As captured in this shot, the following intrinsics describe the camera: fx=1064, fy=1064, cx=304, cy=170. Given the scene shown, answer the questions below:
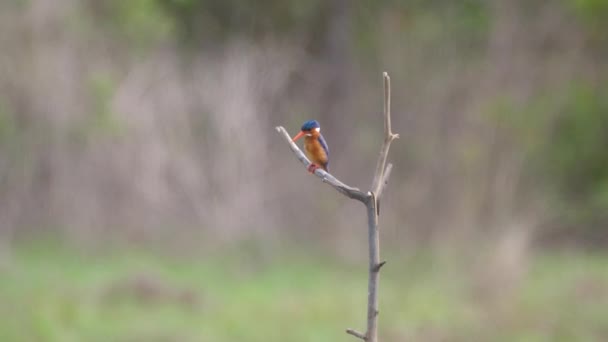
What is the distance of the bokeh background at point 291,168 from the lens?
9.55 m

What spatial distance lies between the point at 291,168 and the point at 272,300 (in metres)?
2.83

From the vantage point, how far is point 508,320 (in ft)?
29.3

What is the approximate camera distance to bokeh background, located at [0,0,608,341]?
31.3 ft

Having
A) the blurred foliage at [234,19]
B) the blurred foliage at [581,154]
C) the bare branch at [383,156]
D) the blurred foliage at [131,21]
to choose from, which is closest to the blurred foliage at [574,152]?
the blurred foliage at [581,154]

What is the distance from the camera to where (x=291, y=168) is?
39.6ft

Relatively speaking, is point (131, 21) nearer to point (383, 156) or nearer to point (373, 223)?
point (383, 156)

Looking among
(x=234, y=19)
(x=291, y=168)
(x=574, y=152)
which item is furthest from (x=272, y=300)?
(x=574, y=152)

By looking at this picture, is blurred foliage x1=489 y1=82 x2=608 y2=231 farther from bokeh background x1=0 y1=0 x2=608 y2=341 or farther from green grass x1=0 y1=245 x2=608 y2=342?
green grass x1=0 y1=245 x2=608 y2=342

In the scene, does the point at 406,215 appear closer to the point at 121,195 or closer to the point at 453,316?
the point at 453,316

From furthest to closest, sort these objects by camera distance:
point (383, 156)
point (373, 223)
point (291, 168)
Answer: point (291, 168) → point (383, 156) → point (373, 223)

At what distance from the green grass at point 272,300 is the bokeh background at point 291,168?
0.12ft

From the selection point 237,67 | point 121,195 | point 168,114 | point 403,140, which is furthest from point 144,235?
point 403,140

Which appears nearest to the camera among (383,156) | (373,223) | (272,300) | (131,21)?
(373,223)

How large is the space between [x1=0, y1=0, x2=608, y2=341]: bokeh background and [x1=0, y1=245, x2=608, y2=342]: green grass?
0.12ft
